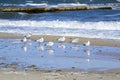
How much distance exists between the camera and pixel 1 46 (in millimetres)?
14641

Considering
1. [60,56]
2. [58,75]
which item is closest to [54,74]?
[58,75]

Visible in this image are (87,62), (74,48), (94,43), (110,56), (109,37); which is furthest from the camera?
(109,37)

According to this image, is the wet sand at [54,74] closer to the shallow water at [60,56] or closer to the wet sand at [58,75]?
the wet sand at [58,75]

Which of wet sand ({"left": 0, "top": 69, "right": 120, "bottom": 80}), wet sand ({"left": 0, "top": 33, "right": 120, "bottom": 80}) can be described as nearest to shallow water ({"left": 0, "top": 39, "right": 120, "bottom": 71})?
wet sand ({"left": 0, "top": 33, "right": 120, "bottom": 80})

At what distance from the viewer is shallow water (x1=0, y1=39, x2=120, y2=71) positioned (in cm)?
1077

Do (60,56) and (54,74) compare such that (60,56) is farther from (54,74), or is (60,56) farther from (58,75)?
(58,75)

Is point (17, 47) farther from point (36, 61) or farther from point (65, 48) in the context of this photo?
point (36, 61)

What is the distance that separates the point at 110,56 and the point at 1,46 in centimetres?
400

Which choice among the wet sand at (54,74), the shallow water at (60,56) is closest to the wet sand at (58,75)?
the wet sand at (54,74)

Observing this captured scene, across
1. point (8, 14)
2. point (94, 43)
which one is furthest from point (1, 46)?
point (8, 14)

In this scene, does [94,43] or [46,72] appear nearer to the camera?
[46,72]

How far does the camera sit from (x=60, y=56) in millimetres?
12414

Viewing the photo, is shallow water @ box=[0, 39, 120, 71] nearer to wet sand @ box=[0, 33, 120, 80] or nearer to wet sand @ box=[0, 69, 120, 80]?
wet sand @ box=[0, 33, 120, 80]

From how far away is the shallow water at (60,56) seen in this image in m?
10.8
